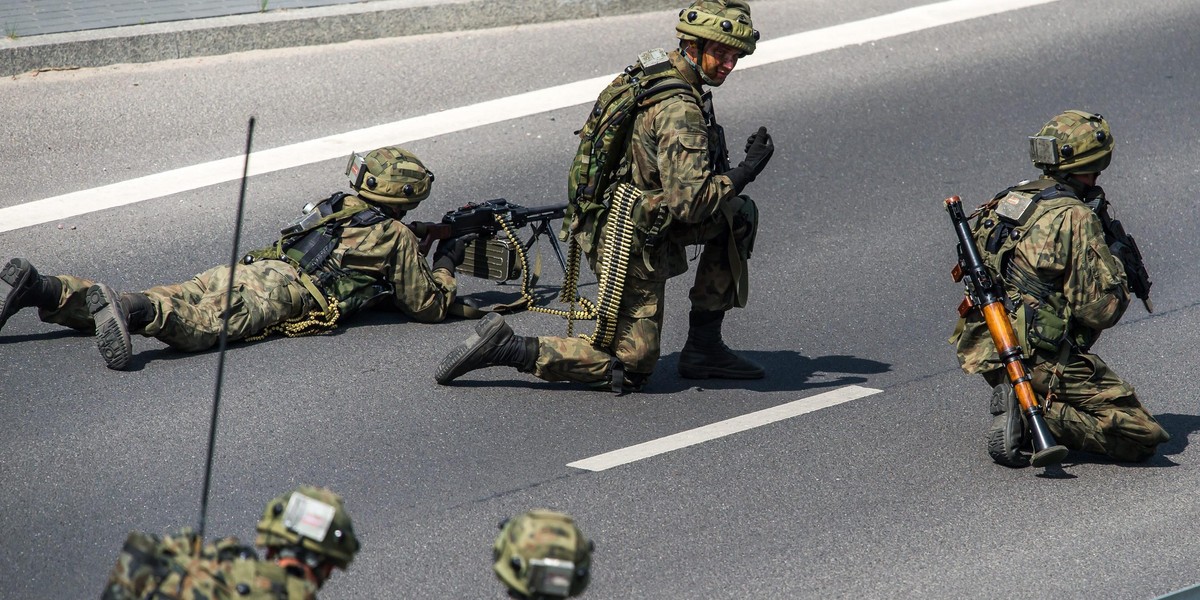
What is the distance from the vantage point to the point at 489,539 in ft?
18.1

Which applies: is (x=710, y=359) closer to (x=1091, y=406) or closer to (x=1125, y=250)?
(x=1091, y=406)

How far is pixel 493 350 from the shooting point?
663 centimetres

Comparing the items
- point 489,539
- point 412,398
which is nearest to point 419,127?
point 412,398

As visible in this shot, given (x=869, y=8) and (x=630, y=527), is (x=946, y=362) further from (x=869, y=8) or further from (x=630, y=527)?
(x=869, y=8)

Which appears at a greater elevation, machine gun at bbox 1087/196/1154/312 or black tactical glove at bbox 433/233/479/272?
machine gun at bbox 1087/196/1154/312

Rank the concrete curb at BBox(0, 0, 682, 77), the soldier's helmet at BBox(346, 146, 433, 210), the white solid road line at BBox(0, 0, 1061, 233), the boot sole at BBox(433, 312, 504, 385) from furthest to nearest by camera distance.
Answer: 1. the concrete curb at BBox(0, 0, 682, 77)
2. the white solid road line at BBox(0, 0, 1061, 233)
3. the soldier's helmet at BBox(346, 146, 433, 210)
4. the boot sole at BBox(433, 312, 504, 385)

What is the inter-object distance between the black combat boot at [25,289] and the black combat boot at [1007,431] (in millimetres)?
4661

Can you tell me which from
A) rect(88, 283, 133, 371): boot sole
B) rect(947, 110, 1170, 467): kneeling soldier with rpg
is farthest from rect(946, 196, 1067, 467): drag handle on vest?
rect(88, 283, 133, 371): boot sole

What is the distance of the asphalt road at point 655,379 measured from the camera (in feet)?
18.1

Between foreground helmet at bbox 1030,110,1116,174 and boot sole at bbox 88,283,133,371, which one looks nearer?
foreground helmet at bbox 1030,110,1116,174

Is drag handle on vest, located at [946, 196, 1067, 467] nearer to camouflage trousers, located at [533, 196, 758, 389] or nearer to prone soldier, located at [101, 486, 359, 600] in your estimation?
camouflage trousers, located at [533, 196, 758, 389]

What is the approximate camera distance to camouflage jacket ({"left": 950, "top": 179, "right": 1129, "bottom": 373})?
592 cm

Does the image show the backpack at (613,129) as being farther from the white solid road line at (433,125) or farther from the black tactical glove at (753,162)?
the white solid road line at (433,125)

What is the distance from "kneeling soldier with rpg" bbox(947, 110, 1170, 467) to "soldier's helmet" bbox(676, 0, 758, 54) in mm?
1275
